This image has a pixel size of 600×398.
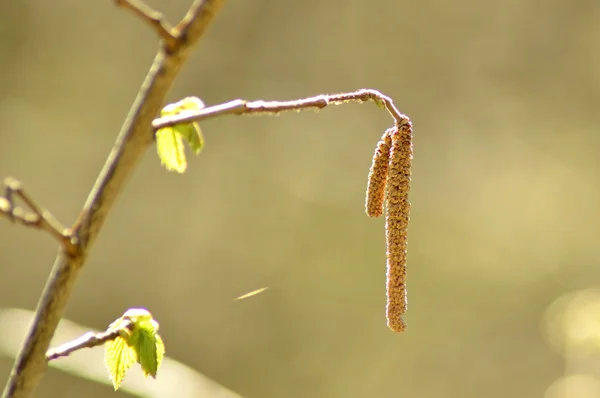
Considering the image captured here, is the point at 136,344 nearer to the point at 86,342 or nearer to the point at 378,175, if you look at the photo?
the point at 86,342

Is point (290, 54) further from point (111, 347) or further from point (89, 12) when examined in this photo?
point (111, 347)

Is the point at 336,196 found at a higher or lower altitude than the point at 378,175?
higher

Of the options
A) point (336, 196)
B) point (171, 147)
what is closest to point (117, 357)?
point (171, 147)

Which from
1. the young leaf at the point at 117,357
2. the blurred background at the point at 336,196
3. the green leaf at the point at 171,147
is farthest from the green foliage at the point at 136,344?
the blurred background at the point at 336,196

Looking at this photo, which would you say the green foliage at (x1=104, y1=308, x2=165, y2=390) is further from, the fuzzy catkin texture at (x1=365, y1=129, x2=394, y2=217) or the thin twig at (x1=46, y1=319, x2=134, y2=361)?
the fuzzy catkin texture at (x1=365, y1=129, x2=394, y2=217)

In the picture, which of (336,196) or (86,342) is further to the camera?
(336,196)

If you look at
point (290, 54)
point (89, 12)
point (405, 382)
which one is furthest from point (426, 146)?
point (89, 12)

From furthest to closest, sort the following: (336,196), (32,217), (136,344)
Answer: (336,196)
(136,344)
(32,217)
